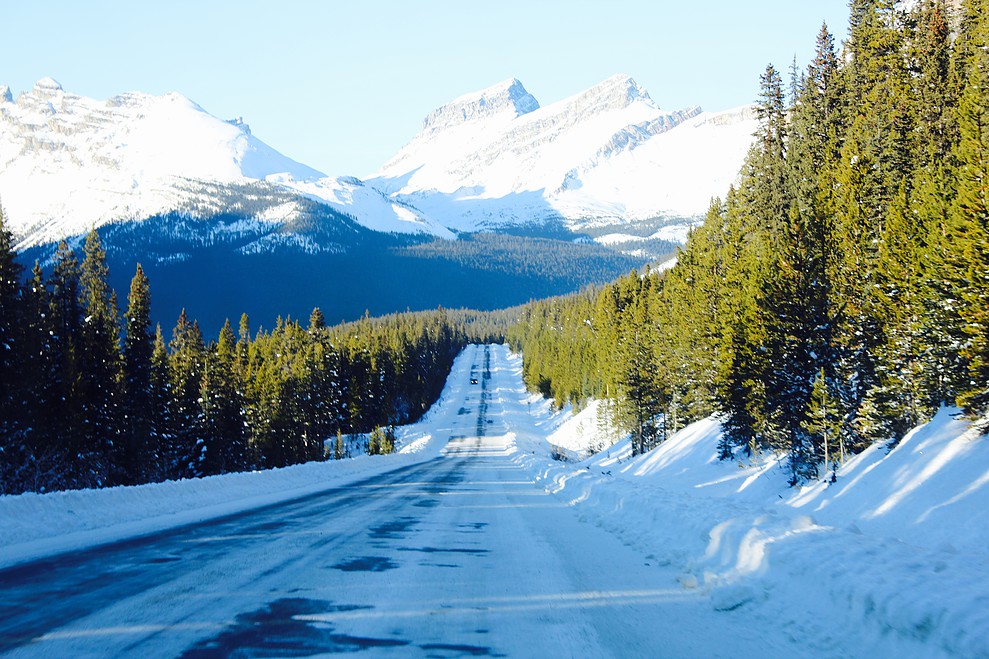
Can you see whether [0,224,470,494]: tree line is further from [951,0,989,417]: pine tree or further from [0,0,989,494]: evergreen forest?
[951,0,989,417]: pine tree

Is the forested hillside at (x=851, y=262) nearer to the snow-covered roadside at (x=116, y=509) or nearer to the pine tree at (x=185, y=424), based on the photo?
the snow-covered roadside at (x=116, y=509)

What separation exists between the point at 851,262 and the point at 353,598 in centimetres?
2337

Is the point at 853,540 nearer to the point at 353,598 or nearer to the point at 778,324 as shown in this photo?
the point at 353,598

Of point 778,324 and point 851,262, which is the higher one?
point 851,262

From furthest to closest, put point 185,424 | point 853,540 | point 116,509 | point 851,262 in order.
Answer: point 185,424 → point 851,262 → point 116,509 → point 853,540

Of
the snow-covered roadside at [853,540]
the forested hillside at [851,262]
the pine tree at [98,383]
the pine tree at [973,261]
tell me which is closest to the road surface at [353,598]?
the snow-covered roadside at [853,540]

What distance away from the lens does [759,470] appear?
86.9 feet

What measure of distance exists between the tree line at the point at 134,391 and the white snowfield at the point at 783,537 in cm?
1688

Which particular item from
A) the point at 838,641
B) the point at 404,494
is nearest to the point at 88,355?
the point at 404,494

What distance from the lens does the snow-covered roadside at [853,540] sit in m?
5.61

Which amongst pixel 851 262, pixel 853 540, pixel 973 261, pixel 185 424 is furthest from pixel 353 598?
pixel 185 424

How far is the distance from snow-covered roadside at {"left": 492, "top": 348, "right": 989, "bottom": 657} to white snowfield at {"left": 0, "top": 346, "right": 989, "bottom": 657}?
2cm

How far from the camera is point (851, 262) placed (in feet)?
81.8

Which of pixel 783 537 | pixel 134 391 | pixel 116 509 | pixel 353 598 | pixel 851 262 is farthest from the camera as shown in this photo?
pixel 134 391
